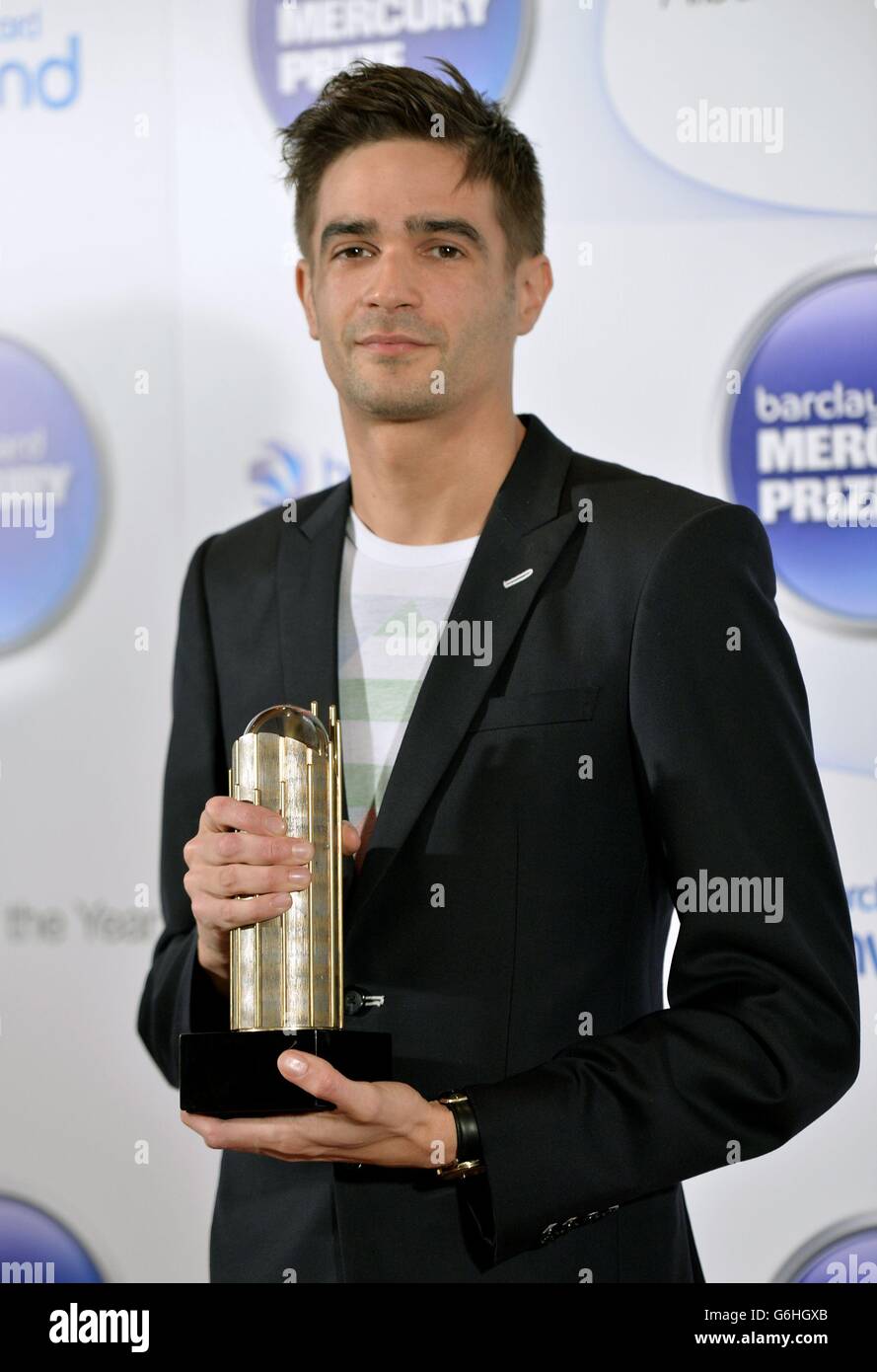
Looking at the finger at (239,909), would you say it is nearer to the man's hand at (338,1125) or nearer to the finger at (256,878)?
the finger at (256,878)

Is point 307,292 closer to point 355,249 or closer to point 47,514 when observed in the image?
point 355,249

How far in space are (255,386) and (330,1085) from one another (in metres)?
1.40

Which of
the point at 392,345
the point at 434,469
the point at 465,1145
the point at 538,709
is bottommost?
the point at 465,1145

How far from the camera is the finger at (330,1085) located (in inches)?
58.2

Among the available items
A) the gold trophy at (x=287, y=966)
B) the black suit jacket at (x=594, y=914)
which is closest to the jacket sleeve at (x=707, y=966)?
the black suit jacket at (x=594, y=914)

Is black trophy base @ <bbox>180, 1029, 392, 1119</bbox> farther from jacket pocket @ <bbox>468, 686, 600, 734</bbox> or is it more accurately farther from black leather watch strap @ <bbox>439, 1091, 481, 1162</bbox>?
jacket pocket @ <bbox>468, 686, 600, 734</bbox>

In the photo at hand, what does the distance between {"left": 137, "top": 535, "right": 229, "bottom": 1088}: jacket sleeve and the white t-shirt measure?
233mm

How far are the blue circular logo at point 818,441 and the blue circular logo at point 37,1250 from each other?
1610 mm

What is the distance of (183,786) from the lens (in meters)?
2.14

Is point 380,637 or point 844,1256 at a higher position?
point 380,637

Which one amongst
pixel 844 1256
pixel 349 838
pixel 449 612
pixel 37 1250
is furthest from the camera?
pixel 37 1250

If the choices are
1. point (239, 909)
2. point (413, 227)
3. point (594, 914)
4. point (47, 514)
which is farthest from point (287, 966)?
point (47, 514)

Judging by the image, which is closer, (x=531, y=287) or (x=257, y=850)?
(x=257, y=850)

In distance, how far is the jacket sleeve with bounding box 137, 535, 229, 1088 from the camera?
2.04m
